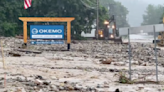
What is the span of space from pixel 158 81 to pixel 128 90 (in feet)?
6.44

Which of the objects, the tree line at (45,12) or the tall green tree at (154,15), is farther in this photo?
the tall green tree at (154,15)

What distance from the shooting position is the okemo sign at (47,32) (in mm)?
22516

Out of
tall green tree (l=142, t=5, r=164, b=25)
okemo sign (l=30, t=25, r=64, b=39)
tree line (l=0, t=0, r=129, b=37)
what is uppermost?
tall green tree (l=142, t=5, r=164, b=25)

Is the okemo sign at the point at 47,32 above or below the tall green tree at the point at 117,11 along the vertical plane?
below

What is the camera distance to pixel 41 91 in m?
7.80

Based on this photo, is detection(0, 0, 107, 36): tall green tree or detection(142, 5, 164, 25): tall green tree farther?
detection(142, 5, 164, 25): tall green tree

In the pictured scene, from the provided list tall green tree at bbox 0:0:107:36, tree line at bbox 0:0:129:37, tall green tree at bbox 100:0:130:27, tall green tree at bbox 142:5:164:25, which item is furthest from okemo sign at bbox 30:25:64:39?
tall green tree at bbox 142:5:164:25

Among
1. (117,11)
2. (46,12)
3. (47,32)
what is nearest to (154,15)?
(117,11)

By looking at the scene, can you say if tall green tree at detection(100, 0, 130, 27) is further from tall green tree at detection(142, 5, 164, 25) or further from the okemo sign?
the okemo sign

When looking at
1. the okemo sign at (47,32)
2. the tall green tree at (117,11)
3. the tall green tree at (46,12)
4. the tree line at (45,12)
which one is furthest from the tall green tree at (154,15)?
the okemo sign at (47,32)

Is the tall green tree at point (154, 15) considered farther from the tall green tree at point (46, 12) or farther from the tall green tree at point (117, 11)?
the tall green tree at point (46, 12)

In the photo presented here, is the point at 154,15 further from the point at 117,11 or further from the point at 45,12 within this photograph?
the point at 45,12

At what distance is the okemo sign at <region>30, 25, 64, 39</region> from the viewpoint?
22516mm

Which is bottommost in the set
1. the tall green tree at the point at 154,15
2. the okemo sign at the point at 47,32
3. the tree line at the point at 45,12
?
the okemo sign at the point at 47,32
